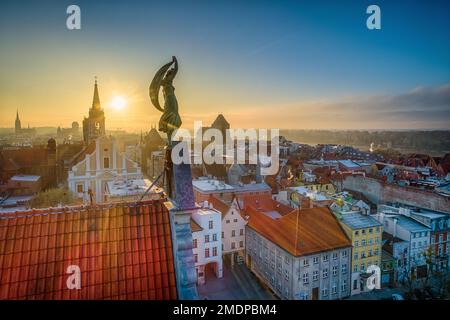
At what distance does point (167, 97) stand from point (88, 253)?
173 cm

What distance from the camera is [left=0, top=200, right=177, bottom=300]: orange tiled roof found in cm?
252

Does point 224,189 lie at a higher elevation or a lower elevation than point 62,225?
lower

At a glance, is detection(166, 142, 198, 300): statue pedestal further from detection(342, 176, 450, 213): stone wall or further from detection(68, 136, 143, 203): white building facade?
detection(342, 176, 450, 213): stone wall

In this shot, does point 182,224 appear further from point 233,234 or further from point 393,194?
point 393,194

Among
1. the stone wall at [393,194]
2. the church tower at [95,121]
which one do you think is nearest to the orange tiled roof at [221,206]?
the stone wall at [393,194]

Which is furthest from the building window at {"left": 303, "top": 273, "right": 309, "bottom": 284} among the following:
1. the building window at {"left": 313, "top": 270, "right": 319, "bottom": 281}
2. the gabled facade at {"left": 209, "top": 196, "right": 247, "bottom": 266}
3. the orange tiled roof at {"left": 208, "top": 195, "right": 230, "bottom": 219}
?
the orange tiled roof at {"left": 208, "top": 195, "right": 230, "bottom": 219}

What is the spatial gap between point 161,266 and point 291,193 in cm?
1588

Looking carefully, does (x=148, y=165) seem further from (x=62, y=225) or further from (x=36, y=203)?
(x=62, y=225)

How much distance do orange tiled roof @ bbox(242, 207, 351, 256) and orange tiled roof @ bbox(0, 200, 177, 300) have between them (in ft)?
25.4

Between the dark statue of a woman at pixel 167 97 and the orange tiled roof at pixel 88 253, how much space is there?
95 centimetres

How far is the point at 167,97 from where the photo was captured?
129 inches

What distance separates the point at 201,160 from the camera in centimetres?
2773

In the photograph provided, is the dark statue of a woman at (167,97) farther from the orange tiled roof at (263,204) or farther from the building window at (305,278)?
the orange tiled roof at (263,204)
